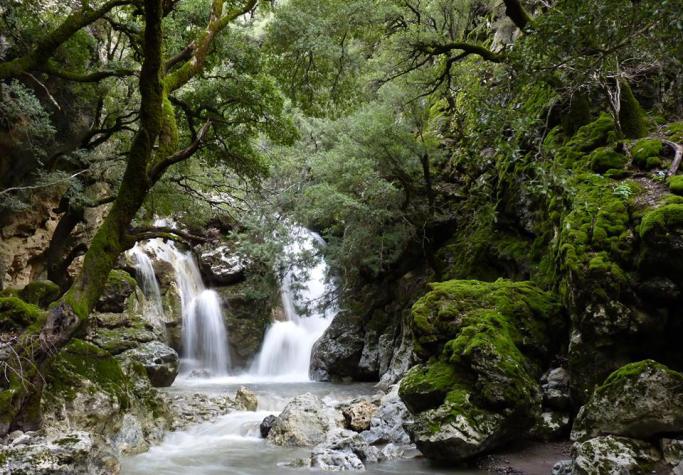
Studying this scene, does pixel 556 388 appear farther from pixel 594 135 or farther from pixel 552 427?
pixel 594 135

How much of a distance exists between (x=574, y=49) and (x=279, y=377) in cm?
1723

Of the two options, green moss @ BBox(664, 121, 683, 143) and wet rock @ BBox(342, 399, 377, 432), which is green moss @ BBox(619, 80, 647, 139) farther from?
wet rock @ BBox(342, 399, 377, 432)

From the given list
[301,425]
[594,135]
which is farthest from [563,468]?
[594,135]

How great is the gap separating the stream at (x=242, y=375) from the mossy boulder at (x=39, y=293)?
3.26m

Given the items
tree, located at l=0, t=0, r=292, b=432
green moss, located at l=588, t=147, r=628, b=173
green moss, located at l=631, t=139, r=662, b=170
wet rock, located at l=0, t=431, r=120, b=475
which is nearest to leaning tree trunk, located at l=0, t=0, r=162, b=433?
tree, located at l=0, t=0, r=292, b=432

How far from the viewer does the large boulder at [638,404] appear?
5.50 m

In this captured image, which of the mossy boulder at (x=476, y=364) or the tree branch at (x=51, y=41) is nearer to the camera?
the mossy boulder at (x=476, y=364)

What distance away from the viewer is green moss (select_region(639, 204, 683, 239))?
6.21 m

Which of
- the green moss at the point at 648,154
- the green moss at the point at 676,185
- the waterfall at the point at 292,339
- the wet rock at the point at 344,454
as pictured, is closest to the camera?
the green moss at the point at 676,185

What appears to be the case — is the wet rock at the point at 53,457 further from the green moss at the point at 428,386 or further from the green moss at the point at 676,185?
the green moss at the point at 676,185

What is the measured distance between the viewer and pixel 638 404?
18.5 ft

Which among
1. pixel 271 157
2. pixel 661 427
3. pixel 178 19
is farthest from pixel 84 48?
pixel 661 427

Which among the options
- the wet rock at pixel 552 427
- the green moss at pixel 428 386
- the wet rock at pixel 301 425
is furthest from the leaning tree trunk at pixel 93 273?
the wet rock at pixel 552 427

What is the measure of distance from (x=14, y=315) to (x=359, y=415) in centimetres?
591
